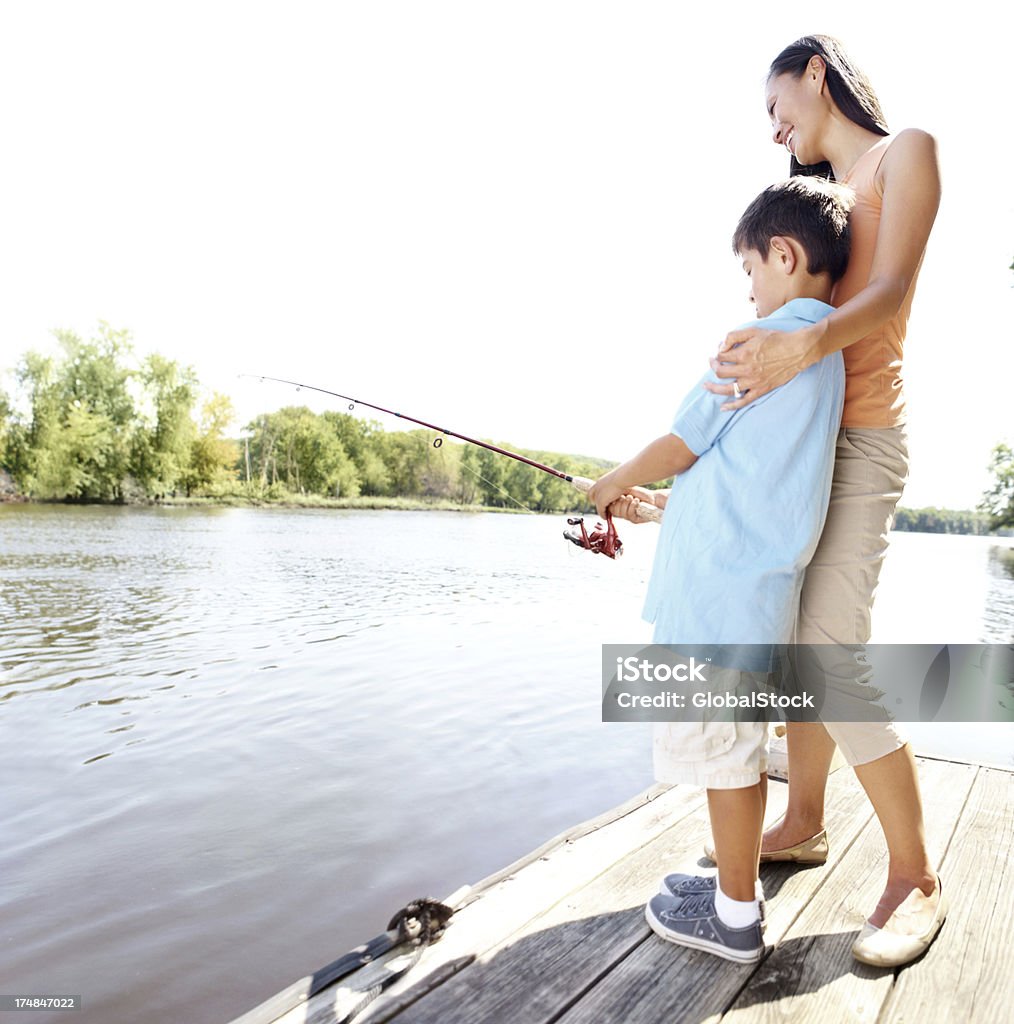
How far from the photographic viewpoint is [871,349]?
1.78 m

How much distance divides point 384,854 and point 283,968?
3.04ft

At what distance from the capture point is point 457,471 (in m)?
53.1

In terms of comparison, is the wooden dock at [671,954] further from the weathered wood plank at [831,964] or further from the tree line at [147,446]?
the tree line at [147,446]

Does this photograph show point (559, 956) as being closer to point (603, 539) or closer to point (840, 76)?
point (603, 539)

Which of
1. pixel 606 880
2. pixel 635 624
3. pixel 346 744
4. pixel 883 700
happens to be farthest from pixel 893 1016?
pixel 635 624

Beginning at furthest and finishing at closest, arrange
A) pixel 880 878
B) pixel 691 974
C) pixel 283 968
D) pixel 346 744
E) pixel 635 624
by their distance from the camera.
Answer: pixel 635 624 → pixel 346 744 → pixel 283 968 → pixel 880 878 → pixel 691 974

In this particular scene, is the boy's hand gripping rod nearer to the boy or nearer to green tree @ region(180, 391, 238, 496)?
the boy

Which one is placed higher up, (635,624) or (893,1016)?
(893,1016)

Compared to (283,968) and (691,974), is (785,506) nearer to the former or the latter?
(691,974)

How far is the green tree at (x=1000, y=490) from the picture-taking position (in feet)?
176

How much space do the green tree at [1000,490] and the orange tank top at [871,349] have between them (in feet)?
194

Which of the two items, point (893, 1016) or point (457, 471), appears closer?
point (893, 1016)

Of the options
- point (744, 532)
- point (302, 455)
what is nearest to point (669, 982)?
point (744, 532)

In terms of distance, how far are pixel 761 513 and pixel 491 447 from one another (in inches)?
69.2
